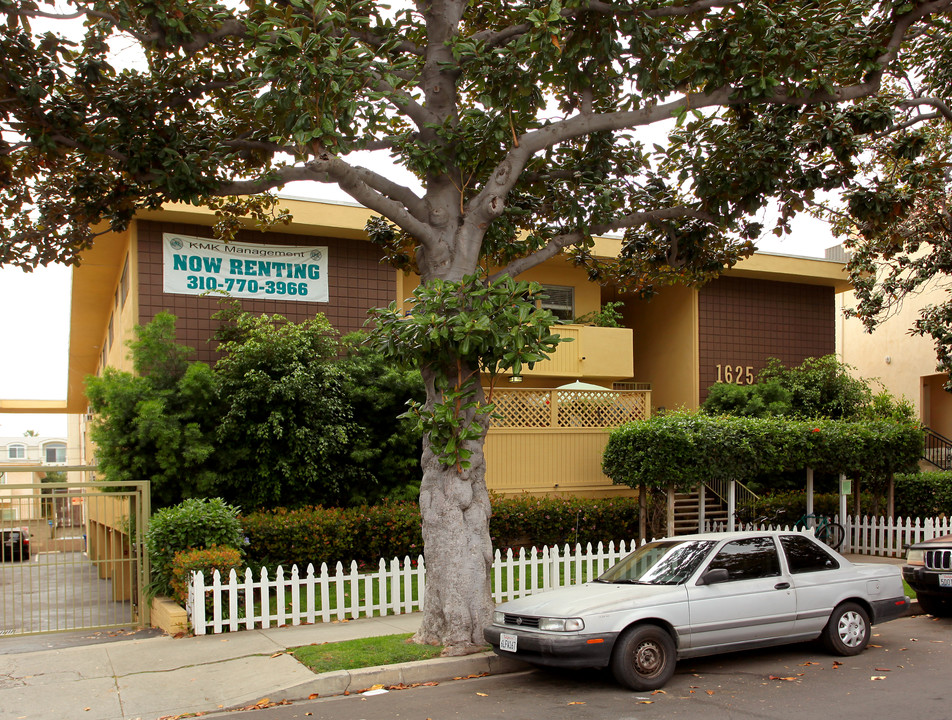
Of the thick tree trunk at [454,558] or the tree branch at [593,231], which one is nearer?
the thick tree trunk at [454,558]

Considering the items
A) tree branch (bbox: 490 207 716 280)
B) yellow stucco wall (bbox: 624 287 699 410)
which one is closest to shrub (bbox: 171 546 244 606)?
tree branch (bbox: 490 207 716 280)

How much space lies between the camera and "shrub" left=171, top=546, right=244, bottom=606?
10422 millimetres

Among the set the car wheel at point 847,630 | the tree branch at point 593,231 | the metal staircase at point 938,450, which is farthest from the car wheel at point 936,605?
the metal staircase at point 938,450

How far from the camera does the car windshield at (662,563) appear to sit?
8375 mm

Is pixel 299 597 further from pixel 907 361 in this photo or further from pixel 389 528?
pixel 907 361

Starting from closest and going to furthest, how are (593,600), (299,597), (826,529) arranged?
(593,600), (299,597), (826,529)

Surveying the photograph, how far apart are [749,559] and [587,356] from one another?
476 inches

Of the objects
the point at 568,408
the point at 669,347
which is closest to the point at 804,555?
the point at 568,408

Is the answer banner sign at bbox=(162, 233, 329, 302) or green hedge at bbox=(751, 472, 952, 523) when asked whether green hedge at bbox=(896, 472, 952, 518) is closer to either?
green hedge at bbox=(751, 472, 952, 523)

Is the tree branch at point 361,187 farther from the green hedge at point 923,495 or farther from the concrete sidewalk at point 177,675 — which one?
the green hedge at point 923,495

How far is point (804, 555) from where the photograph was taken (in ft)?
29.5

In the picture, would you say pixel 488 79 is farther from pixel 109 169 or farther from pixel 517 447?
pixel 517 447

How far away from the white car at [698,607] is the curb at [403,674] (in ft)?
1.48

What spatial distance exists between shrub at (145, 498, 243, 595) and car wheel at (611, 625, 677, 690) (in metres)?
5.97
